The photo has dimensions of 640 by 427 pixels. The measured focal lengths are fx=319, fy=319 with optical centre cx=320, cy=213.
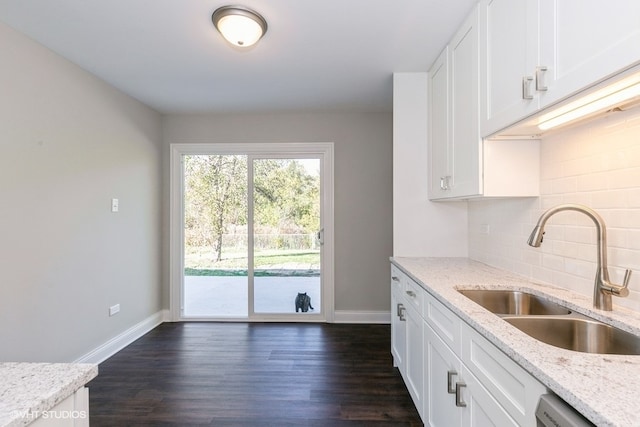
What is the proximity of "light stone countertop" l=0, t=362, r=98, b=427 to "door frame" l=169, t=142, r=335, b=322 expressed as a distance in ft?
9.79

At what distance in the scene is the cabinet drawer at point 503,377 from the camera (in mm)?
867

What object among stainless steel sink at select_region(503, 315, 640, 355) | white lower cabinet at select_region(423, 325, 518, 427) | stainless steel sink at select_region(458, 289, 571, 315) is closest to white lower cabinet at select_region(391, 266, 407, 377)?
white lower cabinet at select_region(423, 325, 518, 427)

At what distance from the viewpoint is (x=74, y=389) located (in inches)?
32.2

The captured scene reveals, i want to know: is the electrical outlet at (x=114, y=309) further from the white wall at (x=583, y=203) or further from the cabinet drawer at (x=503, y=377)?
the white wall at (x=583, y=203)

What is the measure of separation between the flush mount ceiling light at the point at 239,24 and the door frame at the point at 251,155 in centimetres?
185

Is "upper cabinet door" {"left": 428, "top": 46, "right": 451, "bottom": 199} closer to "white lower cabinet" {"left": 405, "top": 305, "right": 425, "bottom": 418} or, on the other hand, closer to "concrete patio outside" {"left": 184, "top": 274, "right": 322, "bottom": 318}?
"white lower cabinet" {"left": 405, "top": 305, "right": 425, "bottom": 418}

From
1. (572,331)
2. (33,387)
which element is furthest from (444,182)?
(33,387)

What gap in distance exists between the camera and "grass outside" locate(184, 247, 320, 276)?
385cm

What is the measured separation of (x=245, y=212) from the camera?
387 centimetres

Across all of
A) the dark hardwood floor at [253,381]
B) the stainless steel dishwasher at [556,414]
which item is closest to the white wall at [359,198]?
the dark hardwood floor at [253,381]

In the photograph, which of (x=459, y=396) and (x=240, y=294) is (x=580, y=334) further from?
(x=240, y=294)

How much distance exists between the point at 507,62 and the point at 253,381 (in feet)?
8.53

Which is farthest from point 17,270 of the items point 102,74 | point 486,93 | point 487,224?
point 487,224

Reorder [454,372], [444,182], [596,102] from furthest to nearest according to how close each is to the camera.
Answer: [444,182], [454,372], [596,102]
